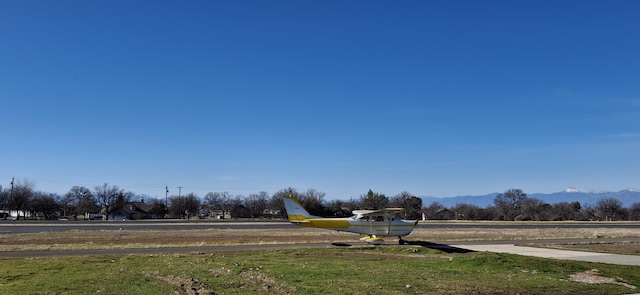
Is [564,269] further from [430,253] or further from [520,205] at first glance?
[520,205]

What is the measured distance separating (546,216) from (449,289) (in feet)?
369

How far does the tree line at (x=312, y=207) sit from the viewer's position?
11412 cm

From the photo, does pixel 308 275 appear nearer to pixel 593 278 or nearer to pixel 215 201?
pixel 593 278

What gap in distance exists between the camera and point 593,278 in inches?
630

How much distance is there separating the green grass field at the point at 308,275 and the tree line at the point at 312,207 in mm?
85054

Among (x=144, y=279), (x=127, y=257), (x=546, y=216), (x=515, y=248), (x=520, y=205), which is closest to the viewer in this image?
(x=144, y=279)

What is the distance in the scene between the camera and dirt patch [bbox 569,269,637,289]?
49.6 ft

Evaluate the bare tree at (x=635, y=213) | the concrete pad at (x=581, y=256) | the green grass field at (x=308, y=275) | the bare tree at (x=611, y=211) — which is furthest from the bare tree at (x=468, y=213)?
the green grass field at (x=308, y=275)

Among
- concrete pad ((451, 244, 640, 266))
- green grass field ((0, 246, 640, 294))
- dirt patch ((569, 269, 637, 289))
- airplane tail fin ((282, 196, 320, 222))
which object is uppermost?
airplane tail fin ((282, 196, 320, 222))

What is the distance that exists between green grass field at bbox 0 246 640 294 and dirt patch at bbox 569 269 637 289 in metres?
0.04

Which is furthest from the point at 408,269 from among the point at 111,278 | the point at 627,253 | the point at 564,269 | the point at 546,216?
the point at 546,216

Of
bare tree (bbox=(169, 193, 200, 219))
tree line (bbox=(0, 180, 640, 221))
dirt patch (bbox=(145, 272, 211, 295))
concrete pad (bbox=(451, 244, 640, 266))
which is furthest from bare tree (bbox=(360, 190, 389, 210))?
dirt patch (bbox=(145, 272, 211, 295))

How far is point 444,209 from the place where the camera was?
13900 cm

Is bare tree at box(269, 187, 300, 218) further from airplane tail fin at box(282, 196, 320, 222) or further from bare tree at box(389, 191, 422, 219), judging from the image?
airplane tail fin at box(282, 196, 320, 222)
